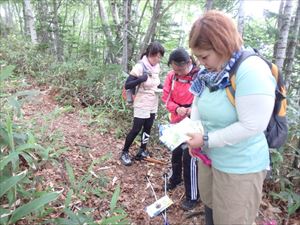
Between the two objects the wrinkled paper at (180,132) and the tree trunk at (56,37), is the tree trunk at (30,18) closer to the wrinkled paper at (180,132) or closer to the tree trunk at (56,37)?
the tree trunk at (56,37)

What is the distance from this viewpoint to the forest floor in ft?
9.87

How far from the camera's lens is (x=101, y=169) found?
369cm

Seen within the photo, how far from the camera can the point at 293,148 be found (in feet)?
10.6

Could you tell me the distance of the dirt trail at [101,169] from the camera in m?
3.01

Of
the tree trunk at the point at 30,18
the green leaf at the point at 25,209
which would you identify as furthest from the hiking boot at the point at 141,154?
the tree trunk at the point at 30,18

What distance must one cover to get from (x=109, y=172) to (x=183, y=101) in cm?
136

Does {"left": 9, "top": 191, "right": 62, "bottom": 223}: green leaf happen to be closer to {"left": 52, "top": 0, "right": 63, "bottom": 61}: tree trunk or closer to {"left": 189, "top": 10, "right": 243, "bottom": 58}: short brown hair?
{"left": 189, "top": 10, "right": 243, "bottom": 58}: short brown hair

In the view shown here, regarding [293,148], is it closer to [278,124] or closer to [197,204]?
[197,204]

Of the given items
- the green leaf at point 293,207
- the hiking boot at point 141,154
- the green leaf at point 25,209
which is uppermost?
the green leaf at point 25,209

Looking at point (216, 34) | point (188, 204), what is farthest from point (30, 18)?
point (216, 34)

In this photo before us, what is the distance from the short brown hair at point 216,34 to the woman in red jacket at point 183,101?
143 centimetres

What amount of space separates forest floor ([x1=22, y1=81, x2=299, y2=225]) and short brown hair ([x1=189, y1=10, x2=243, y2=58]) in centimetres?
191

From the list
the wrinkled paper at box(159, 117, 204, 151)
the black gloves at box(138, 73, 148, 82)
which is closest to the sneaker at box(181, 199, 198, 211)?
the wrinkled paper at box(159, 117, 204, 151)

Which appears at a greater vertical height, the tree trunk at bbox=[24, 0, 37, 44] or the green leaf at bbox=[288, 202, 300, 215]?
the tree trunk at bbox=[24, 0, 37, 44]
